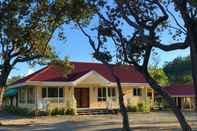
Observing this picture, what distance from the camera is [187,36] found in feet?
64.1

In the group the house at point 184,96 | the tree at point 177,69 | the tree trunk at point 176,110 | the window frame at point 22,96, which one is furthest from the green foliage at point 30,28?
the tree at point 177,69

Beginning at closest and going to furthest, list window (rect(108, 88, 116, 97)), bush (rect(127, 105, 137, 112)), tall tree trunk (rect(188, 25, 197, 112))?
tall tree trunk (rect(188, 25, 197, 112)), bush (rect(127, 105, 137, 112)), window (rect(108, 88, 116, 97))

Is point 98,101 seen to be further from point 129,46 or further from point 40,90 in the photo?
point 129,46

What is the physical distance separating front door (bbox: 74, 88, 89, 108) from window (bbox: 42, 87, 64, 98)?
1976 millimetres

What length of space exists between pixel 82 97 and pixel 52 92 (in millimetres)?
3507

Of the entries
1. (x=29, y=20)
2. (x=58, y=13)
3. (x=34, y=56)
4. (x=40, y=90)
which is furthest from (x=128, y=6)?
(x=40, y=90)

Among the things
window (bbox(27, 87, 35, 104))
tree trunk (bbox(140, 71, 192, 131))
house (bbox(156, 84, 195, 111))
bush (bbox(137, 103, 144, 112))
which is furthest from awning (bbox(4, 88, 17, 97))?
tree trunk (bbox(140, 71, 192, 131))

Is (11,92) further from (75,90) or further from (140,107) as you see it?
(140,107)

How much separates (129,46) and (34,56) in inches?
569

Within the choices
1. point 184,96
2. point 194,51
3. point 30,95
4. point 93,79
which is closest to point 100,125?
point 194,51

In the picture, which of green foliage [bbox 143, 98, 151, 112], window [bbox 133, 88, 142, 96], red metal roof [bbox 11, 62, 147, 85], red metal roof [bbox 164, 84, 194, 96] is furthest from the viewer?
red metal roof [bbox 164, 84, 194, 96]

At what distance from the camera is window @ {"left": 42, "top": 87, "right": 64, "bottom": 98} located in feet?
157

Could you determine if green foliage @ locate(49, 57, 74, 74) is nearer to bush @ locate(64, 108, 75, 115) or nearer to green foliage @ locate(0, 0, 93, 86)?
green foliage @ locate(0, 0, 93, 86)

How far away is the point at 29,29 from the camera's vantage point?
33.5 meters
